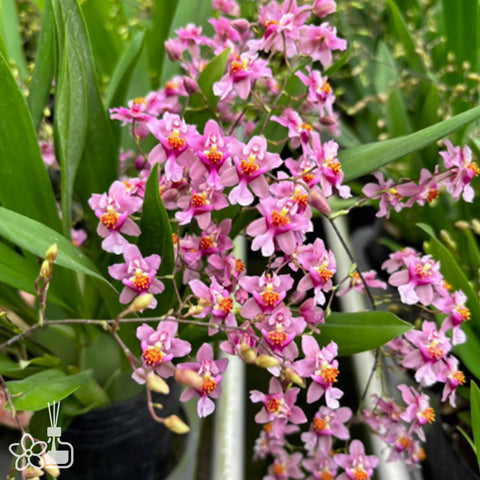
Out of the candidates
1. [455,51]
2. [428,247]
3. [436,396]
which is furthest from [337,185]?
[455,51]

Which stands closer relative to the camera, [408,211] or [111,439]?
[111,439]

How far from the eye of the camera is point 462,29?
0.88 metres

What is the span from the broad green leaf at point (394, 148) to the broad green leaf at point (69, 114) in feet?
0.89

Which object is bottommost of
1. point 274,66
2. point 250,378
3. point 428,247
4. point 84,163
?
point 250,378

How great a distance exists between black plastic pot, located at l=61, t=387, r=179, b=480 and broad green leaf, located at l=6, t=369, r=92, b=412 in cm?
10

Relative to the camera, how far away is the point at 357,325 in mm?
500

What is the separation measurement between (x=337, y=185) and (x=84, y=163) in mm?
302

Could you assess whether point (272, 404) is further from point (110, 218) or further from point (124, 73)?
point (124, 73)

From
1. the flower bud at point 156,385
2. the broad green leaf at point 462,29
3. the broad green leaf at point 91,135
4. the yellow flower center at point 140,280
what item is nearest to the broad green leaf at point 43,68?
the broad green leaf at point 91,135

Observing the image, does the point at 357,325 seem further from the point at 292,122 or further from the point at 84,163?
the point at 84,163

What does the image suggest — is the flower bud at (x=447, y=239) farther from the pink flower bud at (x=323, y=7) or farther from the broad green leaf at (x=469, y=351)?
the pink flower bud at (x=323, y=7)

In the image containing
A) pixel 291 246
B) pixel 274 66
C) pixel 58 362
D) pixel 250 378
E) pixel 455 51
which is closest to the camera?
pixel 291 246

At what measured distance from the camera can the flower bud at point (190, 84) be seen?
0.54 metres

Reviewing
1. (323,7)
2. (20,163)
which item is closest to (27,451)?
(20,163)
